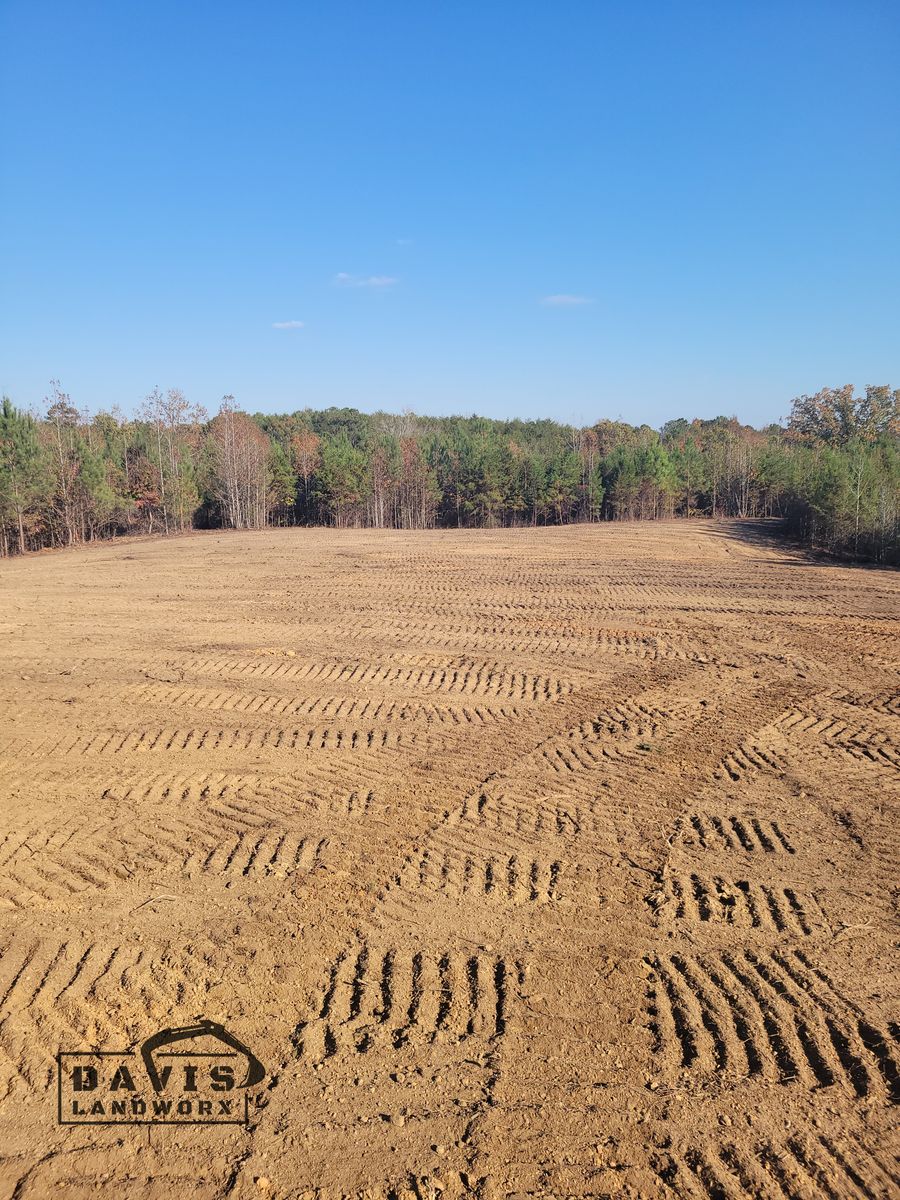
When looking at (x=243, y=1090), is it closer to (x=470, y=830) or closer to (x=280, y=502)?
(x=470, y=830)

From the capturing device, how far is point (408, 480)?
202ft

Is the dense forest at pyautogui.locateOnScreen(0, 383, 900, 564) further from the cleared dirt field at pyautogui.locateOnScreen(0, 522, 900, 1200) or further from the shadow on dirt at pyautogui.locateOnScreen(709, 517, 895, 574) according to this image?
the cleared dirt field at pyautogui.locateOnScreen(0, 522, 900, 1200)

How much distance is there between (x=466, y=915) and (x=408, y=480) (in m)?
57.7

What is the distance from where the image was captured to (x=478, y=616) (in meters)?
15.8

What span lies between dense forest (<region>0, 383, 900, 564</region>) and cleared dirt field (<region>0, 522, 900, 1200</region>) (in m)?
20.0

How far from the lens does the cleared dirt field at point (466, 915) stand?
133 inches

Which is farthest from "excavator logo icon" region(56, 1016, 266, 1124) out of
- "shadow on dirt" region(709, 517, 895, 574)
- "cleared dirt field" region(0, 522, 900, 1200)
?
"shadow on dirt" region(709, 517, 895, 574)

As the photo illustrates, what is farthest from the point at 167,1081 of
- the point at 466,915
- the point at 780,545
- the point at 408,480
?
the point at 408,480

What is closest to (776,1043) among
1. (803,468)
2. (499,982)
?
(499,982)

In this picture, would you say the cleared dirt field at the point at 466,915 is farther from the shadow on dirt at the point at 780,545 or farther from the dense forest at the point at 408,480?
the dense forest at the point at 408,480

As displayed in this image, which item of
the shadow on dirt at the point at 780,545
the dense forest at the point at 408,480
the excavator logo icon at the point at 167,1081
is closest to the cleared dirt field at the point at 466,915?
the excavator logo icon at the point at 167,1081

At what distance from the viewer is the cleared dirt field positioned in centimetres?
337

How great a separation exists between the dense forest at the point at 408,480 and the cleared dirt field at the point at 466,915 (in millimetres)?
20043

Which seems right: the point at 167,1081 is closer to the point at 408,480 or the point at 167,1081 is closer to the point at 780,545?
the point at 780,545
